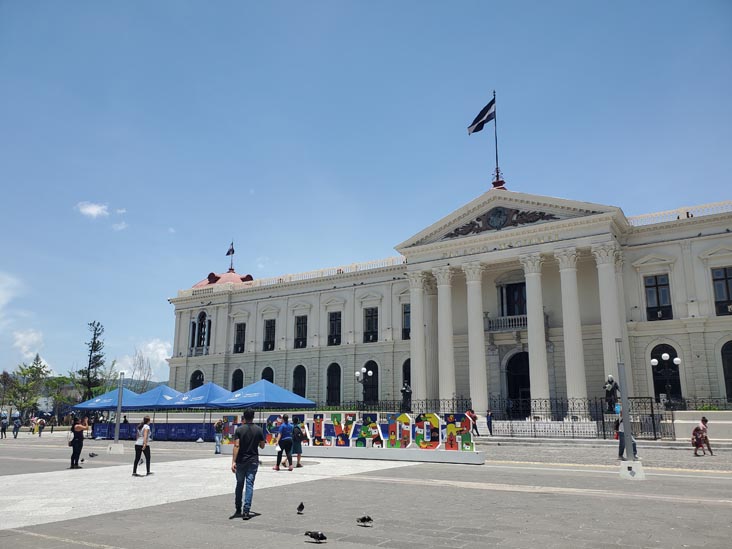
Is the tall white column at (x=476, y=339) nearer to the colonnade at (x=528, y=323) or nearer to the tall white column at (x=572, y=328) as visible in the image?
the colonnade at (x=528, y=323)

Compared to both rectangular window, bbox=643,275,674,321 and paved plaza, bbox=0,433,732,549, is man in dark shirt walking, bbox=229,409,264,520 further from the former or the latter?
rectangular window, bbox=643,275,674,321

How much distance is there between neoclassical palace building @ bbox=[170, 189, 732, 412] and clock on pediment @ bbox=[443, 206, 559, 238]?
0.06 m

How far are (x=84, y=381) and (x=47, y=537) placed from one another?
5867 centimetres

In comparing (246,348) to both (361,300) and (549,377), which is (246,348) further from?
(549,377)

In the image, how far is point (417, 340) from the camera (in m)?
36.9

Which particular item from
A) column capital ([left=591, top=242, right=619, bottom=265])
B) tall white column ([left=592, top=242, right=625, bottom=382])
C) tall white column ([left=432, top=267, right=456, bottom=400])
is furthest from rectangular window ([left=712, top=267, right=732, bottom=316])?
tall white column ([left=432, top=267, right=456, bottom=400])

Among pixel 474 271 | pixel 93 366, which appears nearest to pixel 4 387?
pixel 93 366

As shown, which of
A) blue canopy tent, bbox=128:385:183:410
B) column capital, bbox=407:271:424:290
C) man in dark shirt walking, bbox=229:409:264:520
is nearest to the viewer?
man in dark shirt walking, bbox=229:409:264:520

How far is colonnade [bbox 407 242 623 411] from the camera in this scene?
30.8 meters

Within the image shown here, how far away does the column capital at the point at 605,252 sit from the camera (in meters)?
31.1

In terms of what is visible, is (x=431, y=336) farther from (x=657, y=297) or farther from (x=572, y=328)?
(x=657, y=297)

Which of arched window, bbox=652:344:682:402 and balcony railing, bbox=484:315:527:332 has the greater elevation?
balcony railing, bbox=484:315:527:332

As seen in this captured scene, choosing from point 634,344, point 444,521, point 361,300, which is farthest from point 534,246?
point 444,521

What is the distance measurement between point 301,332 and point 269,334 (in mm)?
3352
